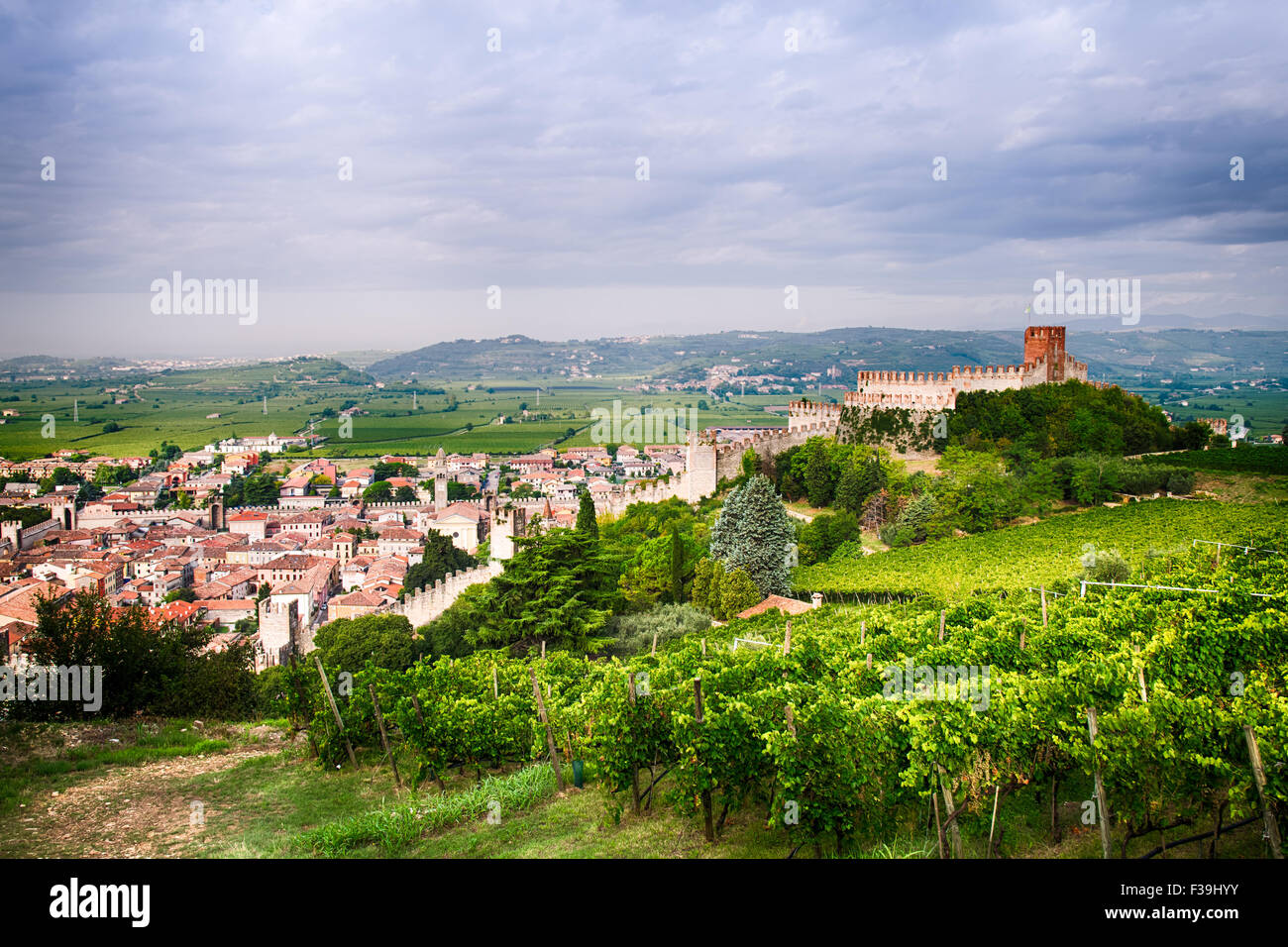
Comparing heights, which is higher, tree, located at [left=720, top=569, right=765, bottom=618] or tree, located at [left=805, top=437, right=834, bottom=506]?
tree, located at [left=805, top=437, right=834, bottom=506]

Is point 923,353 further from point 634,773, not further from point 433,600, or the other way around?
point 634,773

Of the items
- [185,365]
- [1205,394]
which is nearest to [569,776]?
[1205,394]

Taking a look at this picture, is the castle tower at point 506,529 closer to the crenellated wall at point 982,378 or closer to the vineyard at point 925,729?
the crenellated wall at point 982,378

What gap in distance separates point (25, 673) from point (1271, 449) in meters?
32.2

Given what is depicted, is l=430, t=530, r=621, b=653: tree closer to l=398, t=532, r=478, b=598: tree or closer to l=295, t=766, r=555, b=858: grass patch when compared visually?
l=295, t=766, r=555, b=858: grass patch

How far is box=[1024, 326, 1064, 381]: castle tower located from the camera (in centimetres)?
3212

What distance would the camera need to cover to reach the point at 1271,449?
27.2 m

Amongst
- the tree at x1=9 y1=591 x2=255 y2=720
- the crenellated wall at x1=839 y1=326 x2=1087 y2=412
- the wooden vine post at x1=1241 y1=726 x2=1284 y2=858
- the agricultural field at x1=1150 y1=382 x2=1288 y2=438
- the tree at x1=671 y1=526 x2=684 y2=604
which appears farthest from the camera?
the agricultural field at x1=1150 y1=382 x2=1288 y2=438

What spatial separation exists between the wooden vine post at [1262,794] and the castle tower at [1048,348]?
2930 cm

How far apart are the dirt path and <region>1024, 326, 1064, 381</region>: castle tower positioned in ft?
101

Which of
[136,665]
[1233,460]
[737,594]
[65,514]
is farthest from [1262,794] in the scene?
[65,514]

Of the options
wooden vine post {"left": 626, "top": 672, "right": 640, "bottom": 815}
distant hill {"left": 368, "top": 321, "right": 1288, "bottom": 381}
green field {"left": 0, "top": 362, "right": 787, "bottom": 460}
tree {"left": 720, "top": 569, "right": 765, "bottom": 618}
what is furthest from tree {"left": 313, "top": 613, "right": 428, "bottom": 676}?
distant hill {"left": 368, "top": 321, "right": 1288, "bottom": 381}

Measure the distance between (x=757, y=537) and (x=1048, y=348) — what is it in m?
16.3
